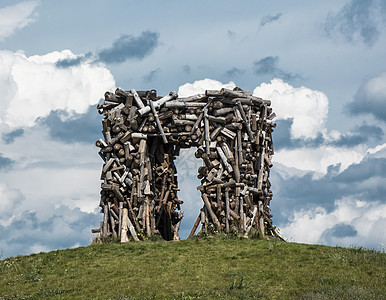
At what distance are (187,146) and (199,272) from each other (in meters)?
9.32

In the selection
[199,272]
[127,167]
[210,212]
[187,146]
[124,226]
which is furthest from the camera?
[187,146]

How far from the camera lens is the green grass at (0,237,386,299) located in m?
17.3

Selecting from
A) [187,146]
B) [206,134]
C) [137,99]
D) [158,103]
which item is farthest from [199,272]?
[137,99]

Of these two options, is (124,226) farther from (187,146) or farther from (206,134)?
(206,134)

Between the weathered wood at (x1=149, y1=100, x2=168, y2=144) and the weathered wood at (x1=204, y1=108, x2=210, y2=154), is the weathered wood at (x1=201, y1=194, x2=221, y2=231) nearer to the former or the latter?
the weathered wood at (x1=204, y1=108, x2=210, y2=154)

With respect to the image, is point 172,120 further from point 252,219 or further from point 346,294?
point 346,294

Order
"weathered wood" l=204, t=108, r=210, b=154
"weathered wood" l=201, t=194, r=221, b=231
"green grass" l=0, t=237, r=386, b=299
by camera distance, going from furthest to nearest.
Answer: "weathered wood" l=204, t=108, r=210, b=154 → "weathered wood" l=201, t=194, r=221, b=231 → "green grass" l=0, t=237, r=386, b=299

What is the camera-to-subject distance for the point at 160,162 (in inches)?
1149

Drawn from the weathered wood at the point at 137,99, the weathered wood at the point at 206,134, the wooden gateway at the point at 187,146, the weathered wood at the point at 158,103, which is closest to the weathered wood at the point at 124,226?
the wooden gateway at the point at 187,146

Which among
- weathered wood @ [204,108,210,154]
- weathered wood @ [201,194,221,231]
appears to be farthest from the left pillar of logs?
weathered wood @ [201,194,221,231]

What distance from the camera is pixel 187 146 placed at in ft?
92.2

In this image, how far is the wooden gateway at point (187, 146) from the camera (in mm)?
26453

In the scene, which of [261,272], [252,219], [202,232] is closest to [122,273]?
[261,272]

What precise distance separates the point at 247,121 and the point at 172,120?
10.5ft
